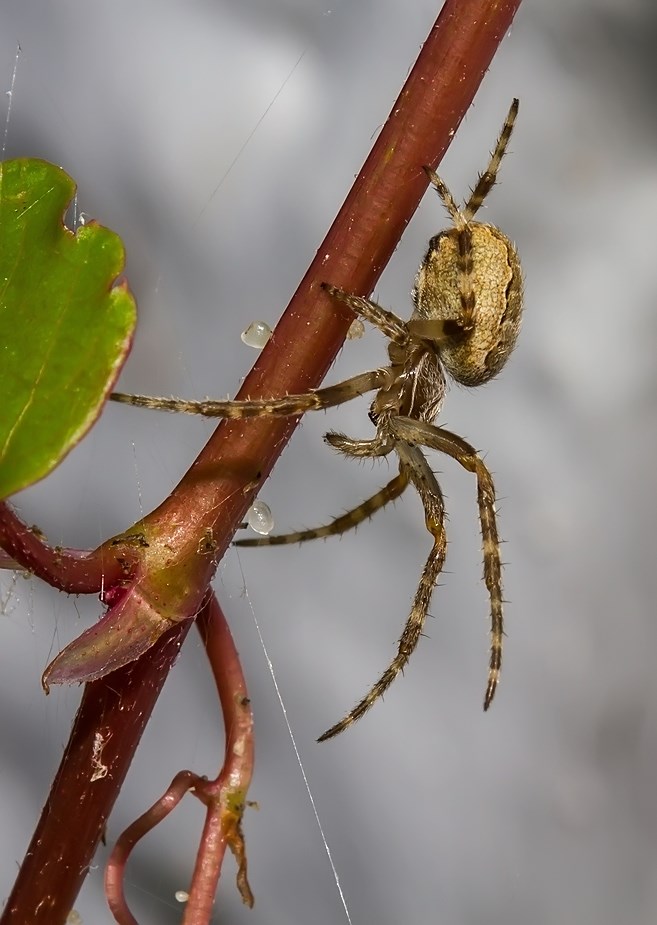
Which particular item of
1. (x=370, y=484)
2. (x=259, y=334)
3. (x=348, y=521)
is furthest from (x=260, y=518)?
(x=370, y=484)

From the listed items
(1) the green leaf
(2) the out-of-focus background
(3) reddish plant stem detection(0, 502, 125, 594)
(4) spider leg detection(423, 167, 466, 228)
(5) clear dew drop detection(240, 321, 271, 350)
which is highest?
(4) spider leg detection(423, 167, 466, 228)

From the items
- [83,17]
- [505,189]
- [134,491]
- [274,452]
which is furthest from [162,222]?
[274,452]

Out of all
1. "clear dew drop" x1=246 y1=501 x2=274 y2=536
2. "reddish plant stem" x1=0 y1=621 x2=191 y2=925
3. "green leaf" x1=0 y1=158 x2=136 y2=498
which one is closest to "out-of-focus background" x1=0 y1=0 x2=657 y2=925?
"clear dew drop" x1=246 y1=501 x2=274 y2=536

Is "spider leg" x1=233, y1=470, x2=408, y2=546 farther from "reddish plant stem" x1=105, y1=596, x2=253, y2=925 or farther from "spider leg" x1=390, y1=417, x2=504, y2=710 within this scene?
"reddish plant stem" x1=105, y1=596, x2=253, y2=925

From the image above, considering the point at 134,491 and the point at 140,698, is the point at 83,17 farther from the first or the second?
the point at 140,698

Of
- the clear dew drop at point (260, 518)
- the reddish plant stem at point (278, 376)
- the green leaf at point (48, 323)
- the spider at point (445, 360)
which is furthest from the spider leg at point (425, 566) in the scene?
the green leaf at point (48, 323)

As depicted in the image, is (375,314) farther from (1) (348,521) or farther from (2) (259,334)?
(1) (348,521)

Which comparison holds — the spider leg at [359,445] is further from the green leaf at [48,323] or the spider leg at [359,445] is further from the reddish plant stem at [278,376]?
the green leaf at [48,323]
